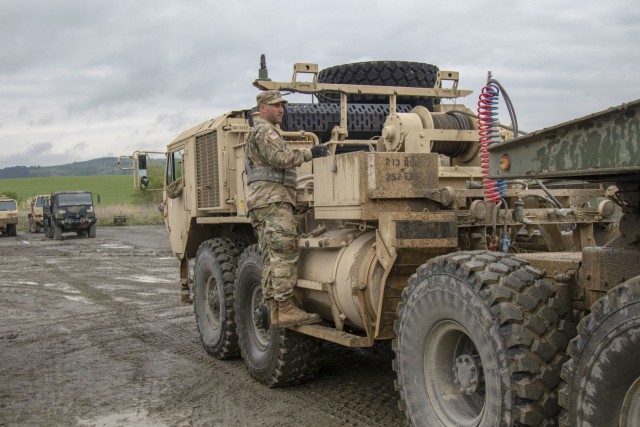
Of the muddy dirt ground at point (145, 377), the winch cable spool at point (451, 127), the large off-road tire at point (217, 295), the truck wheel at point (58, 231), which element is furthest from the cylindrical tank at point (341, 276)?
the truck wheel at point (58, 231)

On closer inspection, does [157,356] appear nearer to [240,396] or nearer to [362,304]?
[240,396]

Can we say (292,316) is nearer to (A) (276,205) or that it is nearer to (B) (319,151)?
(A) (276,205)

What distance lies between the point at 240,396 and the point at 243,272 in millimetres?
1192

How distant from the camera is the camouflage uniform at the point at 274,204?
6.00 meters

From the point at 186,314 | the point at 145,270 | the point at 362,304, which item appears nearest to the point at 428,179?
the point at 362,304

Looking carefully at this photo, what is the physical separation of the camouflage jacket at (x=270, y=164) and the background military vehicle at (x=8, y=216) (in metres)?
36.2

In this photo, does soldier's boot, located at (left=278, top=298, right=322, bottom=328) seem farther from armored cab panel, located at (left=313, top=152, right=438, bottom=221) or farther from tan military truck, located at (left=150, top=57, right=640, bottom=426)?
armored cab panel, located at (left=313, top=152, right=438, bottom=221)

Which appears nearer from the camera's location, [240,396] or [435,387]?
[435,387]

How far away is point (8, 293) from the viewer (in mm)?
14688

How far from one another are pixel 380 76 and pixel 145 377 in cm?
368

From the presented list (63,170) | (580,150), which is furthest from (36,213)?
(63,170)

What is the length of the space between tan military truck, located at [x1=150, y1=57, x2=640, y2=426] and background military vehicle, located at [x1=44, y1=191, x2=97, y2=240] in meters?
27.3

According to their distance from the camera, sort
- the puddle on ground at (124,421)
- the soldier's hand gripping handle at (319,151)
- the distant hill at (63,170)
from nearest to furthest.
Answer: the puddle on ground at (124,421), the soldier's hand gripping handle at (319,151), the distant hill at (63,170)

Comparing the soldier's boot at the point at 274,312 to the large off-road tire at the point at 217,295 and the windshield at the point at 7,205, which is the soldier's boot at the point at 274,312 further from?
the windshield at the point at 7,205
